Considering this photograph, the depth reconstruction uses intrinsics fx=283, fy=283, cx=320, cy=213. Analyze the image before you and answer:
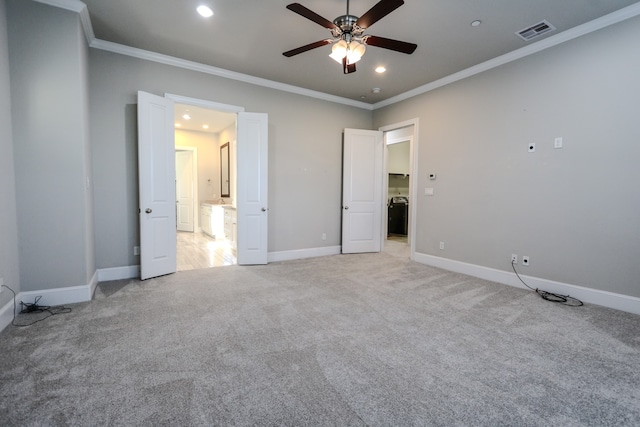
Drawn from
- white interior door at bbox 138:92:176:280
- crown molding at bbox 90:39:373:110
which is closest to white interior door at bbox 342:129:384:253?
crown molding at bbox 90:39:373:110

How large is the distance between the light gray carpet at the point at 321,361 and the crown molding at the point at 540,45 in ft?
9.53

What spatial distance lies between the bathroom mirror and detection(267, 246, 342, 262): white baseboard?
3.27 m

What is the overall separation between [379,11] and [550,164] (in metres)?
2.74

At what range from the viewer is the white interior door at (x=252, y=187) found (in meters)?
4.41

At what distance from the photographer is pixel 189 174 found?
8.02 m

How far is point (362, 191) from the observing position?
5566 millimetres

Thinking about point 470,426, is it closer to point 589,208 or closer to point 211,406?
point 211,406

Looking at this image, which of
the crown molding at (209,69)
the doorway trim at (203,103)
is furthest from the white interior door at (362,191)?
the doorway trim at (203,103)

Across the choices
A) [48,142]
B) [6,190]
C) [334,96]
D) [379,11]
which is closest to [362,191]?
[334,96]

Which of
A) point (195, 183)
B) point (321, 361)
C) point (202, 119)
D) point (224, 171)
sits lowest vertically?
point (321, 361)

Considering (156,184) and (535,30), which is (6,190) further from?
(535,30)

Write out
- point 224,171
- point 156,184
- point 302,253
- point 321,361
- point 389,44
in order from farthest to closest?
point 224,171 < point 302,253 < point 156,184 < point 389,44 < point 321,361

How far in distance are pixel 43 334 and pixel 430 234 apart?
4767 millimetres

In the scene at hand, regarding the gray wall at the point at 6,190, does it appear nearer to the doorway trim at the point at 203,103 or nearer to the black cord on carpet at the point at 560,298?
the doorway trim at the point at 203,103
